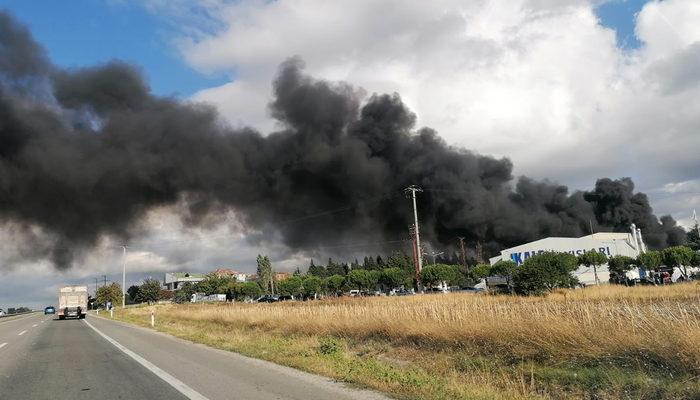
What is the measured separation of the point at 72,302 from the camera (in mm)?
51469

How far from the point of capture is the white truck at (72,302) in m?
50.7

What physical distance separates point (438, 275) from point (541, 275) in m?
44.0

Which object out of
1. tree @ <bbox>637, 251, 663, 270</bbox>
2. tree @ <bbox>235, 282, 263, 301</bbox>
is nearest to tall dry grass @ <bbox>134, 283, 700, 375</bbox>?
tree @ <bbox>637, 251, 663, 270</bbox>

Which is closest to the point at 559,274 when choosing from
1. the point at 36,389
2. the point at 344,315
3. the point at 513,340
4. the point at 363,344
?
the point at 344,315

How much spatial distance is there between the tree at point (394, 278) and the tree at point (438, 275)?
1312 cm

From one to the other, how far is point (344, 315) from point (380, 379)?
35.5 feet

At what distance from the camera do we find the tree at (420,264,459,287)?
79.7 meters

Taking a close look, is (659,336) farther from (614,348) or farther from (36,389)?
(36,389)

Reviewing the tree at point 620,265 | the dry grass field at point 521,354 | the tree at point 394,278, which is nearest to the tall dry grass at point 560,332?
the dry grass field at point 521,354

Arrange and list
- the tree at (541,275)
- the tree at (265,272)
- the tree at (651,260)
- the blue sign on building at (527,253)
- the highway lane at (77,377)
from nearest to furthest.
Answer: the highway lane at (77,377)
the tree at (541,275)
the tree at (651,260)
the blue sign on building at (527,253)
the tree at (265,272)

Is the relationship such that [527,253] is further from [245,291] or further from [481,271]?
[245,291]

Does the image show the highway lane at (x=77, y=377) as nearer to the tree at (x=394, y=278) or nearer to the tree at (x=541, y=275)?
the tree at (x=541, y=275)

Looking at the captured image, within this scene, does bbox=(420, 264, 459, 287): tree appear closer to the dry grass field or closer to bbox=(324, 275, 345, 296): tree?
bbox=(324, 275, 345, 296): tree

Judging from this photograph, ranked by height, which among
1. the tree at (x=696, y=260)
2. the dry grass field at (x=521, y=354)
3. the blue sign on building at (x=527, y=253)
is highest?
the blue sign on building at (x=527, y=253)
